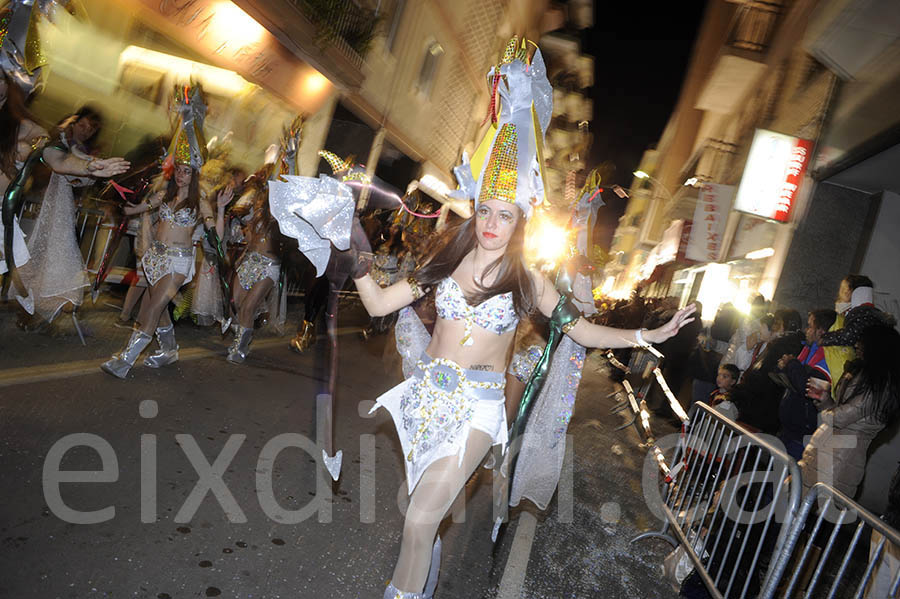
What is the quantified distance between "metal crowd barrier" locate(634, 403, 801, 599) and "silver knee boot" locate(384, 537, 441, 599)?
1717mm

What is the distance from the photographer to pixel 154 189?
5.93 m

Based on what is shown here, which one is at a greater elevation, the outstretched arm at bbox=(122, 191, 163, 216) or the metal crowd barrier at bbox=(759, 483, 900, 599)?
the outstretched arm at bbox=(122, 191, 163, 216)

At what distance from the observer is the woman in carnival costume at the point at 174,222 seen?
18.5 ft

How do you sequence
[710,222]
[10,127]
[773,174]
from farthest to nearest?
[710,222] < [773,174] < [10,127]

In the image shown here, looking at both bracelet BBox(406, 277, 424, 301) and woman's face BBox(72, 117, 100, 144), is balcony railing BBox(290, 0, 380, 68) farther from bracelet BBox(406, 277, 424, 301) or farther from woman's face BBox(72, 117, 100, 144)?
bracelet BBox(406, 277, 424, 301)

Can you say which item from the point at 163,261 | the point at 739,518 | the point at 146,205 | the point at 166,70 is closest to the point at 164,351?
the point at 163,261

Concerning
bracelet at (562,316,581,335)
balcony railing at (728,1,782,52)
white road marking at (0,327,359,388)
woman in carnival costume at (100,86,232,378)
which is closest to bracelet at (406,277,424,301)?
bracelet at (562,316,581,335)

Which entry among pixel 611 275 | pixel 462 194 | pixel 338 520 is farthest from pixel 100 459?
pixel 611 275

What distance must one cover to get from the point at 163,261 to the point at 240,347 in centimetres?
148

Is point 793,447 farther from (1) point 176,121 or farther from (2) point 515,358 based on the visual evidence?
(1) point 176,121

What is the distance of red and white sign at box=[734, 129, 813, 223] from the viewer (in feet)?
33.1

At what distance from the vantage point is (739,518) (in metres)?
3.89

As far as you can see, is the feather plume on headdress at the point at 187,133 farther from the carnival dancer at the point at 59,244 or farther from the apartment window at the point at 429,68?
the apartment window at the point at 429,68

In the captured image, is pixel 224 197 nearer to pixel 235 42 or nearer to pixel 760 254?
pixel 235 42
